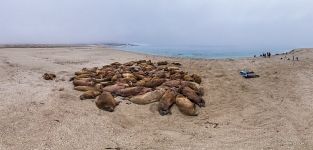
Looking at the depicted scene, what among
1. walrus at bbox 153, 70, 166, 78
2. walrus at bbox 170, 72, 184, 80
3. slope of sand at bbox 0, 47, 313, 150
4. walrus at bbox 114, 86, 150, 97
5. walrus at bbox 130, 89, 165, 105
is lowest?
slope of sand at bbox 0, 47, 313, 150

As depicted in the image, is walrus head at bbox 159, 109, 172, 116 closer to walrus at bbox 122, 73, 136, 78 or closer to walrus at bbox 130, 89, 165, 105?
walrus at bbox 130, 89, 165, 105

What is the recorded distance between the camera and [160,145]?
10.2m

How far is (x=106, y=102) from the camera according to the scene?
1295 cm

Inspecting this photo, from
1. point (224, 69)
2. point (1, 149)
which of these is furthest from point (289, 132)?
point (224, 69)

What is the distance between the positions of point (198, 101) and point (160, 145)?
4.11 metres

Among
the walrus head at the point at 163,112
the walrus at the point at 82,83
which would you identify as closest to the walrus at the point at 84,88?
the walrus at the point at 82,83

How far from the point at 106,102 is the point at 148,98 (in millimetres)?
1579

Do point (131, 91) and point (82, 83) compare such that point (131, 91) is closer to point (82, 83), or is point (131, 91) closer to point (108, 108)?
point (108, 108)

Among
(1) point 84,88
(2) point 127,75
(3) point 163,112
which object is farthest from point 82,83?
(3) point 163,112

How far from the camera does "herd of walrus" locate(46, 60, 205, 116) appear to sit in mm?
13172

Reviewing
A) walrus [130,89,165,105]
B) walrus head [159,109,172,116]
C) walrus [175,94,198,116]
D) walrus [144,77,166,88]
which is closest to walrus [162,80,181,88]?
walrus [144,77,166,88]

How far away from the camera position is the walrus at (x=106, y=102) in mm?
12800

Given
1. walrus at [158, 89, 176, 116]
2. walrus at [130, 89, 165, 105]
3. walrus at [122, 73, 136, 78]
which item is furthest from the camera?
walrus at [122, 73, 136, 78]

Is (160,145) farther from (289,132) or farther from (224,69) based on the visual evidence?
(224,69)
